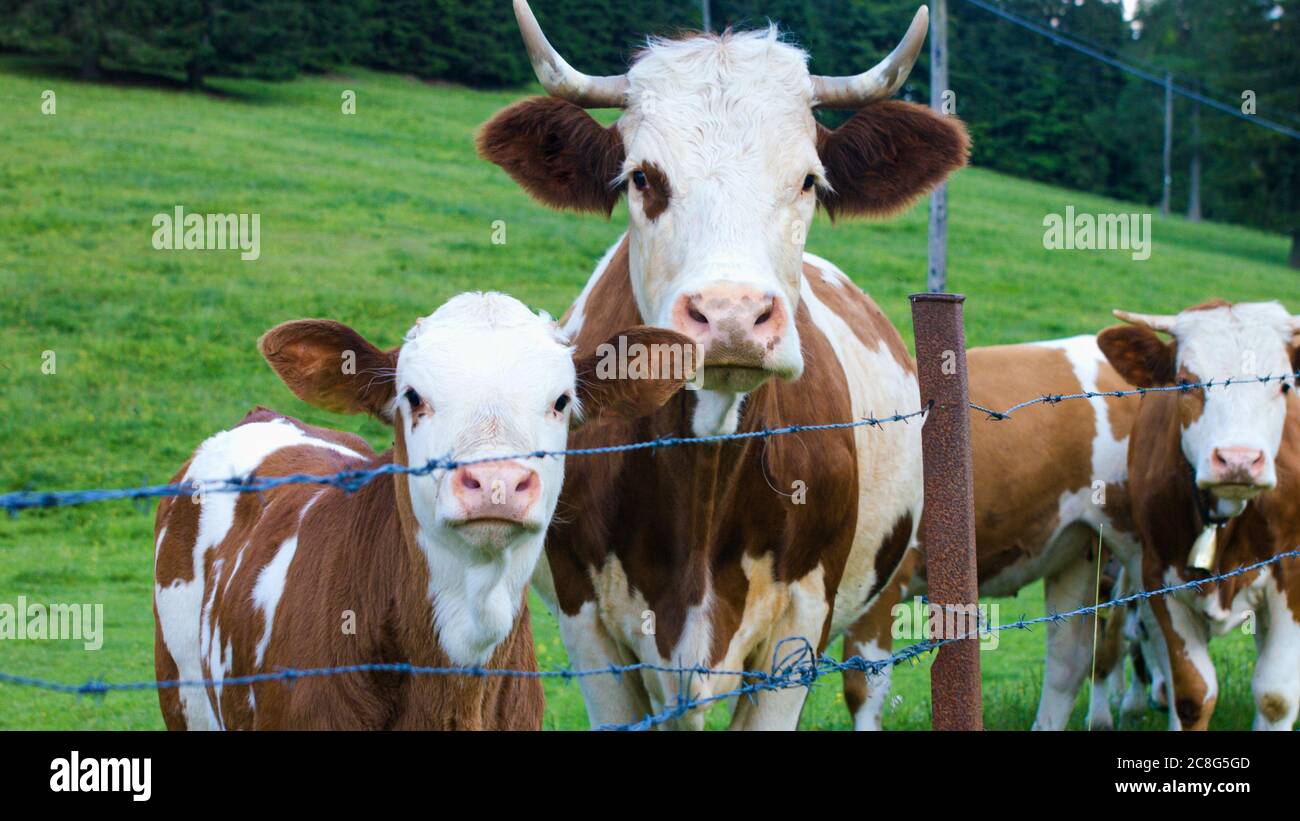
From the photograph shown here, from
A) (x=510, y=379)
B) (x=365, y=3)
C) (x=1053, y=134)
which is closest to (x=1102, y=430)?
(x=510, y=379)

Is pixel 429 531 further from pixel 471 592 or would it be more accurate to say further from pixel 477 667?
pixel 477 667

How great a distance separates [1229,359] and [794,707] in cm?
290

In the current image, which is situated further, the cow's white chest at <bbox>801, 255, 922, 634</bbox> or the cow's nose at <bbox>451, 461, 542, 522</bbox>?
the cow's white chest at <bbox>801, 255, 922, 634</bbox>

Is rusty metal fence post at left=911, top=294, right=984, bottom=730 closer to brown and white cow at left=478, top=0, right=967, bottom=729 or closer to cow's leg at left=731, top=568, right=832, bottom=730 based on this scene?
brown and white cow at left=478, top=0, right=967, bottom=729

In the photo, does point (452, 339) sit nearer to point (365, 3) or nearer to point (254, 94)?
point (254, 94)

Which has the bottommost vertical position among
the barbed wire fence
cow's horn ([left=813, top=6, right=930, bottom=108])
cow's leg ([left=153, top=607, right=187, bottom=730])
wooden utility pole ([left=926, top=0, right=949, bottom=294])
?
cow's leg ([left=153, top=607, right=187, bottom=730])

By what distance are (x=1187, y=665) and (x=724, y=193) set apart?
365cm

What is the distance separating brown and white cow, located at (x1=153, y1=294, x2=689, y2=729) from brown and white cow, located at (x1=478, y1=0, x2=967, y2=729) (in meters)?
0.47

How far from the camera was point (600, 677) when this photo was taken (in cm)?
439

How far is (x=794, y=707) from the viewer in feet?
14.6

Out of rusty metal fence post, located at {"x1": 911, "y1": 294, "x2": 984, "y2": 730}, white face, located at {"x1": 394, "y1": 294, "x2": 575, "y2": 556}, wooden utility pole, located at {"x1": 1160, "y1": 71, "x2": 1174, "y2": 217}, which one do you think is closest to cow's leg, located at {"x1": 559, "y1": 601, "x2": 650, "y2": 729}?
white face, located at {"x1": 394, "y1": 294, "x2": 575, "y2": 556}

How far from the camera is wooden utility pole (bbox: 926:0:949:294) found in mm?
16219

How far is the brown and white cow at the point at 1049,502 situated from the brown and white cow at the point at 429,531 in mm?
3805
